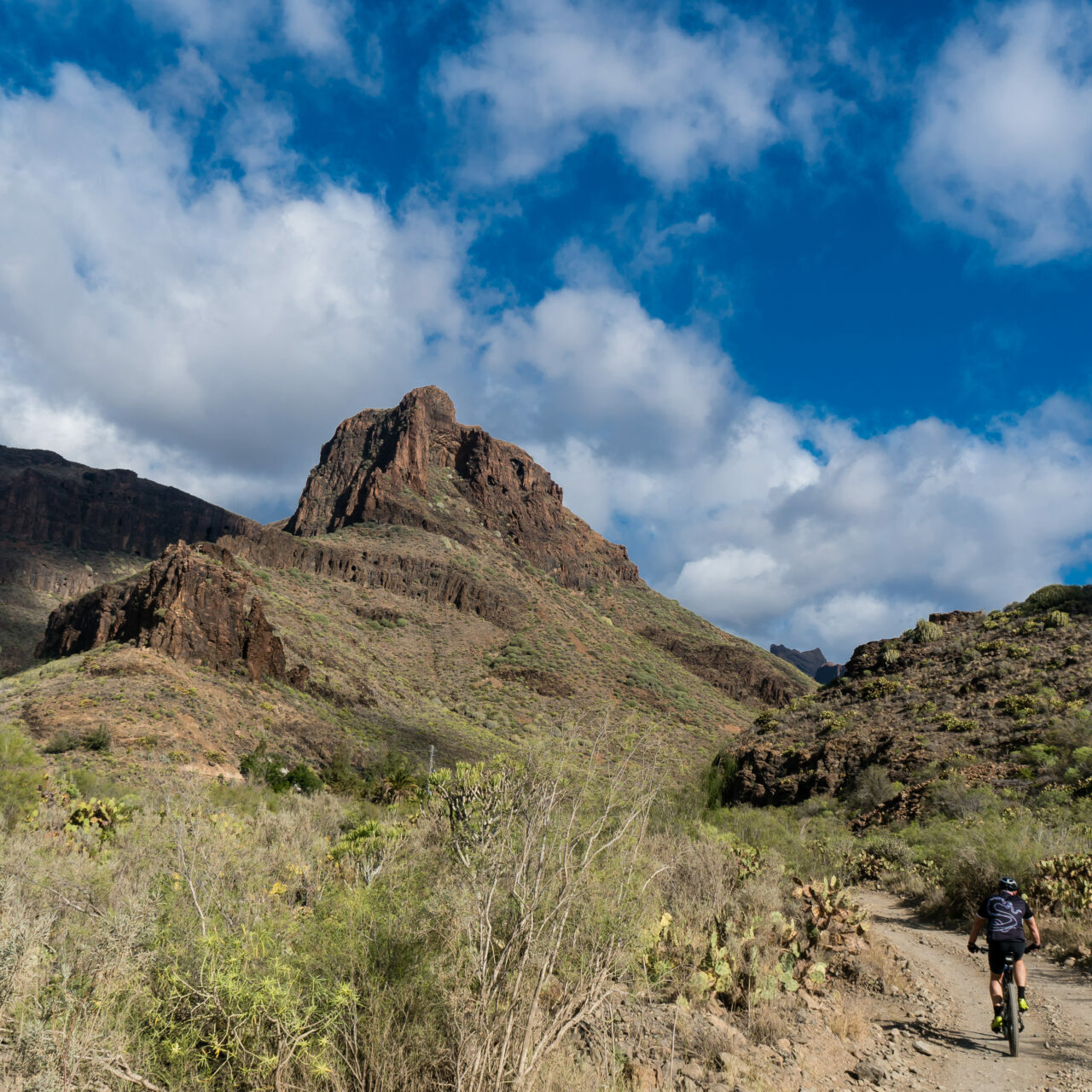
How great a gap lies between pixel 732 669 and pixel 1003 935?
81.4 m

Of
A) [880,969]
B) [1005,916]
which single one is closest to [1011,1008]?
[1005,916]

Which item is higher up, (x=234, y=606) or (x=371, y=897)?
(x=234, y=606)

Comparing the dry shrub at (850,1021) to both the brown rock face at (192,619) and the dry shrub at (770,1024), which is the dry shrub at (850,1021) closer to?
the dry shrub at (770,1024)

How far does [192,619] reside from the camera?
35344 millimetres

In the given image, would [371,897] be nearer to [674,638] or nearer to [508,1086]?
[508,1086]

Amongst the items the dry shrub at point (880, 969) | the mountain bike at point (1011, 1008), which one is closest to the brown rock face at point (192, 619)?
the dry shrub at point (880, 969)

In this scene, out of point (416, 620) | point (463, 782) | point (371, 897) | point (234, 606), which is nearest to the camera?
point (371, 897)

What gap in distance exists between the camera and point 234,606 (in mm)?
37562

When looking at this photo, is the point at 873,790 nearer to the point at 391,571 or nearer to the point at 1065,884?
the point at 1065,884

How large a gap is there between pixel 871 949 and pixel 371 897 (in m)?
6.36

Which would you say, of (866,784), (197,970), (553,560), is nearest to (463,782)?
(197,970)

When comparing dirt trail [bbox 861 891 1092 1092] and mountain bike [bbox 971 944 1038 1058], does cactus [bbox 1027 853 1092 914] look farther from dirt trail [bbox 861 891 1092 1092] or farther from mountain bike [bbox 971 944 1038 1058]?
mountain bike [bbox 971 944 1038 1058]

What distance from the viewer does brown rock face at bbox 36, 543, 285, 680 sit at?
34.7 metres

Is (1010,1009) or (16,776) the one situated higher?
(16,776)
